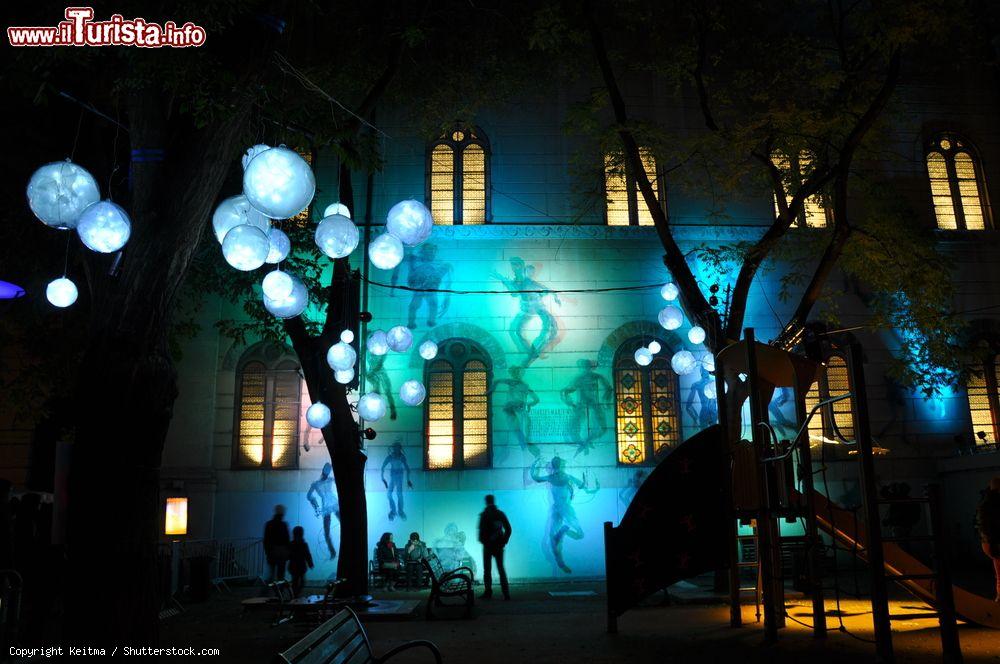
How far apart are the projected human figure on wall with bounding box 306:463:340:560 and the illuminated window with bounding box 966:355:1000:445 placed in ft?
49.5

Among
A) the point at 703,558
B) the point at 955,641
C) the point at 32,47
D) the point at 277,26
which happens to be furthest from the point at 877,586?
the point at 32,47

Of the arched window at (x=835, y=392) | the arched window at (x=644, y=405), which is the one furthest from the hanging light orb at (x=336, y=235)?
the arched window at (x=835, y=392)

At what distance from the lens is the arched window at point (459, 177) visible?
1792 cm

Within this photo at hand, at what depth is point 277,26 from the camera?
6.38 metres

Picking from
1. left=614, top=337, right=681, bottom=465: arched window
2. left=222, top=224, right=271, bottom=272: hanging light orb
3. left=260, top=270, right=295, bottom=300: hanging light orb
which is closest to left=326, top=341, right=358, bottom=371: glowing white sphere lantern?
left=260, top=270, right=295, bottom=300: hanging light orb

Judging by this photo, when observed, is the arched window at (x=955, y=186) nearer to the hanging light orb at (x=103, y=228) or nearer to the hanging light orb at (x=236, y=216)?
the hanging light orb at (x=236, y=216)

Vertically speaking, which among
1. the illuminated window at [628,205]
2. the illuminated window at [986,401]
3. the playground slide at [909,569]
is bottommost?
the playground slide at [909,569]

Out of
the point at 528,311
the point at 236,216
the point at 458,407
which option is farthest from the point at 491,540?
the point at 236,216

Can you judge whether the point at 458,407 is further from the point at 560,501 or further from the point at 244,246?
the point at 244,246

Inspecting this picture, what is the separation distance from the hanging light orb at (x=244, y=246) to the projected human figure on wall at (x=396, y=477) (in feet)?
35.0

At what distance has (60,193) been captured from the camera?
6.07 metres

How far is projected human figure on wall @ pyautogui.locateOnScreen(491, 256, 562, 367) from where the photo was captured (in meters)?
17.0

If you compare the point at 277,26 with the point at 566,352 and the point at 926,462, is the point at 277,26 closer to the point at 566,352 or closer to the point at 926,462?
the point at 566,352

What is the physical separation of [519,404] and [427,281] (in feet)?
11.7
